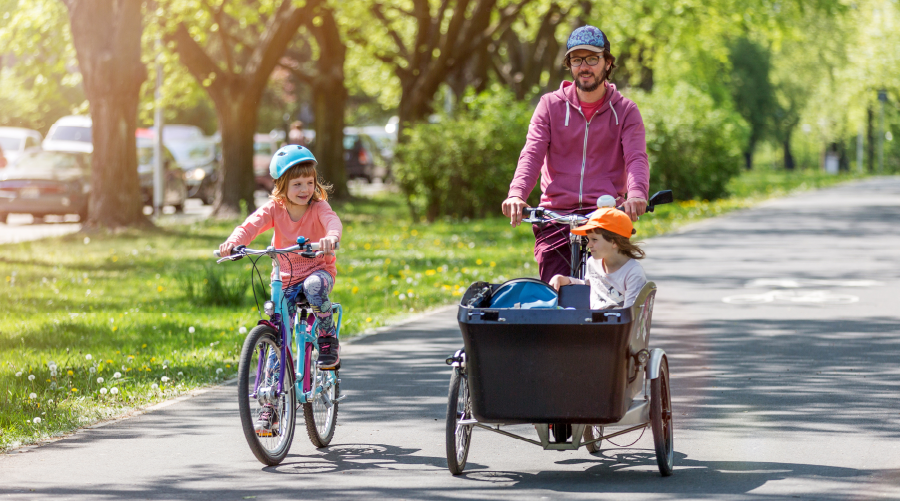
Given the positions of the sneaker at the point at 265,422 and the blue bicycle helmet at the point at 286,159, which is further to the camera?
the blue bicycle helmet at the point at 286,159

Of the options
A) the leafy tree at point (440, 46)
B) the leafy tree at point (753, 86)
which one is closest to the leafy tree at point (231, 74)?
the leafy tree at point (440, 46)

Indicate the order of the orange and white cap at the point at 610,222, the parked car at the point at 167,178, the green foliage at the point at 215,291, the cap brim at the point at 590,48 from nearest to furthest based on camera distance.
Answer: the orange and white cap at the point at 610,222 < the cap brim at the point at 590,48 < the green foliage at the point at 215,291 < the parked car at the point at 167,178

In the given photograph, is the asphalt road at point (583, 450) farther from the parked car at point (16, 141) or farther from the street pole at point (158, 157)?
the parked car at point (16, 141)

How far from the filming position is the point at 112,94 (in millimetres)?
19531

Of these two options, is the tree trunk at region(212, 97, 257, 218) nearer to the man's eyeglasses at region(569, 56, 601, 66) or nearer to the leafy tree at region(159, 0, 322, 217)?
the leafy tree at region(159, 0, 322, 217)

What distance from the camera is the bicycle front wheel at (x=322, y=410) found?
20.1 ft

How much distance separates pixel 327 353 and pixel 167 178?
23.3m

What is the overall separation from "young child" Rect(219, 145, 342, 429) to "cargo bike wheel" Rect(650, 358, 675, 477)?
1519 millimetres

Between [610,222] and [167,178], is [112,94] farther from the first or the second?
[610,222]

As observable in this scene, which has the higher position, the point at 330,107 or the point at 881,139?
the point at 330,107

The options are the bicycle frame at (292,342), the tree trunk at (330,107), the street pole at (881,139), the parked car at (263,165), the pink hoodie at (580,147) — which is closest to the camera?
the bicycle frame at (292,342)

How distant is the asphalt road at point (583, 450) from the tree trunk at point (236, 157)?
14.1 m

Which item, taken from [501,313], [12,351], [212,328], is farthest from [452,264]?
[501,313]

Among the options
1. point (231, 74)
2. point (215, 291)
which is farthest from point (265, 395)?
point (231, 74)
